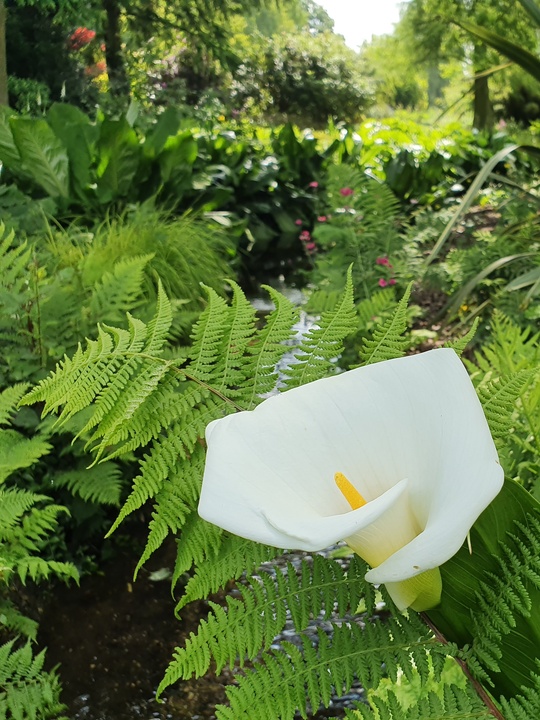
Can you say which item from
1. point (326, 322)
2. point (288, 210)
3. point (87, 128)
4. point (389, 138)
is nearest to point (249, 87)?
point (389, 138)

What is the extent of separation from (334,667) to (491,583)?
0.55 ft

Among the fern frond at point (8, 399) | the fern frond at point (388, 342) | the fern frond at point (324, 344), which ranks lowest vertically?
the fern frond at point (8, 399)

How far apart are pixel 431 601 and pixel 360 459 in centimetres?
15

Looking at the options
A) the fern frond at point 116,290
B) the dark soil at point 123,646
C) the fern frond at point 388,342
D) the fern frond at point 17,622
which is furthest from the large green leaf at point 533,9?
the fern frond at point 17,622

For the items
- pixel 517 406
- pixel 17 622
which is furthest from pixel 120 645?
pixel 517 406

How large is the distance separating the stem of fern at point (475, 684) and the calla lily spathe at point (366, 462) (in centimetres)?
5

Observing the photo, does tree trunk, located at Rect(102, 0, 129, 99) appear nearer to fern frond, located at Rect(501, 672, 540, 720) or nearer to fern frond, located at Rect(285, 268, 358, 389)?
fern frond, located at Rect(285, 268, 358, 389)

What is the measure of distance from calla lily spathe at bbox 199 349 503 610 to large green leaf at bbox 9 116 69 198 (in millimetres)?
3583

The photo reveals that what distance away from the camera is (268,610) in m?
0.71

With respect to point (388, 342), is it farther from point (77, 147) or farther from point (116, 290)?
point (77, 147)

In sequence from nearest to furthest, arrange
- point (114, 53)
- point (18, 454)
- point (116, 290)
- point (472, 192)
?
point (18, 454) < point (116, 290) < point (472, 192) < point (114, 53)

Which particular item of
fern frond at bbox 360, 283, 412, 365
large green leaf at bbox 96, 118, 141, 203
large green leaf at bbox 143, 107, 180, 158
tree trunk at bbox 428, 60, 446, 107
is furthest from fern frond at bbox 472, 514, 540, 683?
tree trunk at bbox 428, 60, 446, 107

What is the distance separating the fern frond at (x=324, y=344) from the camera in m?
0.79

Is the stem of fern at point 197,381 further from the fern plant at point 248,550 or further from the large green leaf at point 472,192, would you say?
the large green leaf at point 472,192
